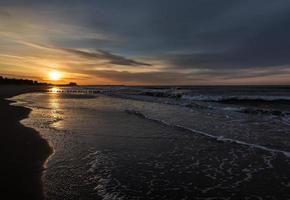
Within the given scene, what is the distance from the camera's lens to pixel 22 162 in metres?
6.96

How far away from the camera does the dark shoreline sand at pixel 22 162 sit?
205 inches

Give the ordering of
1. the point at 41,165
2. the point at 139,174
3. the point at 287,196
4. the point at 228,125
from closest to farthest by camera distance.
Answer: the point at 287,196 → the point at 139,174 → the point at 41,165 → the point at 228,125

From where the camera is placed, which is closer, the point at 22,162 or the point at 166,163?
the point at 22,162

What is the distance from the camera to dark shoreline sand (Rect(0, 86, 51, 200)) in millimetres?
5207

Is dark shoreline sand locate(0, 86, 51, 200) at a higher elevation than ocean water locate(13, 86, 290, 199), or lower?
higher

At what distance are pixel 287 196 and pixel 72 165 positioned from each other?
180 inches

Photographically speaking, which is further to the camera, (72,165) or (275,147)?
(275,147)

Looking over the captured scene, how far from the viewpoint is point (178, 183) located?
19.4 feet

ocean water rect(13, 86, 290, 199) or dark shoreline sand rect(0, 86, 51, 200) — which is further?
ocean water rect(13, 86, 290, 199)

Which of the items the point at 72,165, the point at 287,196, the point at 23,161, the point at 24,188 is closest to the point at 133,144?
the point at 72,165

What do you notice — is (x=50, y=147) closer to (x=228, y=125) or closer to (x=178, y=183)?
(x=178, y=183)

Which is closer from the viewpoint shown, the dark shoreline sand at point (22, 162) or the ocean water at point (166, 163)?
the dark shoreline sand at point (22, 162)

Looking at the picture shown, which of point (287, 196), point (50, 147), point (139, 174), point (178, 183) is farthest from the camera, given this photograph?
point (50, 147)

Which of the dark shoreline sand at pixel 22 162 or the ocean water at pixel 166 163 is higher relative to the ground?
the dark shoreline sand at pixel 22 162
